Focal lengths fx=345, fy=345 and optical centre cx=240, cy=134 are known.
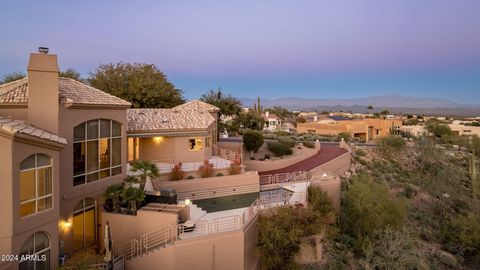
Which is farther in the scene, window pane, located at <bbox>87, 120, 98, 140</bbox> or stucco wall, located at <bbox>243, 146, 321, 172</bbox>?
stucco wall, located at <bbox>243, 146, 321, 172</bbox>

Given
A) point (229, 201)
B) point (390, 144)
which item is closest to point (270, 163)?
point (229, 201)

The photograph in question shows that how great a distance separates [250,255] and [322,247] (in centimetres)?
434

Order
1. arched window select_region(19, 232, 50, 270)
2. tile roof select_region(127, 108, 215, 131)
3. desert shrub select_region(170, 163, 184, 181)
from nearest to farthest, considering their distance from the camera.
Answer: arched window select_region(19, 232, 50, 270)
desert shrub select_region(170, 163, 184, 181)
tile roof select_region(127, 108, 215, 131)

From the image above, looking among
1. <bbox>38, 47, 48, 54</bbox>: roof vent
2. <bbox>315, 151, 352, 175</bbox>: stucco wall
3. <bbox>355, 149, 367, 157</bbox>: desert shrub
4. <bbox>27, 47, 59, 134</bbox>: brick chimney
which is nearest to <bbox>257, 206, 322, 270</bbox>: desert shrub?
<bbox>27, 47, 59, 134</bbox>: brick chimney

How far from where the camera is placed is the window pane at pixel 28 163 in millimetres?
11498

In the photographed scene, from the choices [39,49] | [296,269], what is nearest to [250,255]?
[296,269]

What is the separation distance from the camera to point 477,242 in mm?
26438

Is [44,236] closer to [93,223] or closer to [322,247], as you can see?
[93,223]

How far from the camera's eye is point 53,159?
1276cm

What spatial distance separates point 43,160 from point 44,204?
1.60 metres

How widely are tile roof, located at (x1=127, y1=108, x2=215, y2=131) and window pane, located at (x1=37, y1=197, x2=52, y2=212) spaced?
10359 millimetres

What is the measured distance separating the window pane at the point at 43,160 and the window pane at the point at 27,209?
1357mm

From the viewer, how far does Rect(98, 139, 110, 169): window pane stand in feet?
57.6

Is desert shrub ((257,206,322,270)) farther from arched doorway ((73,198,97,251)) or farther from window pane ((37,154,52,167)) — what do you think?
window pane ((37,154,52,167))
